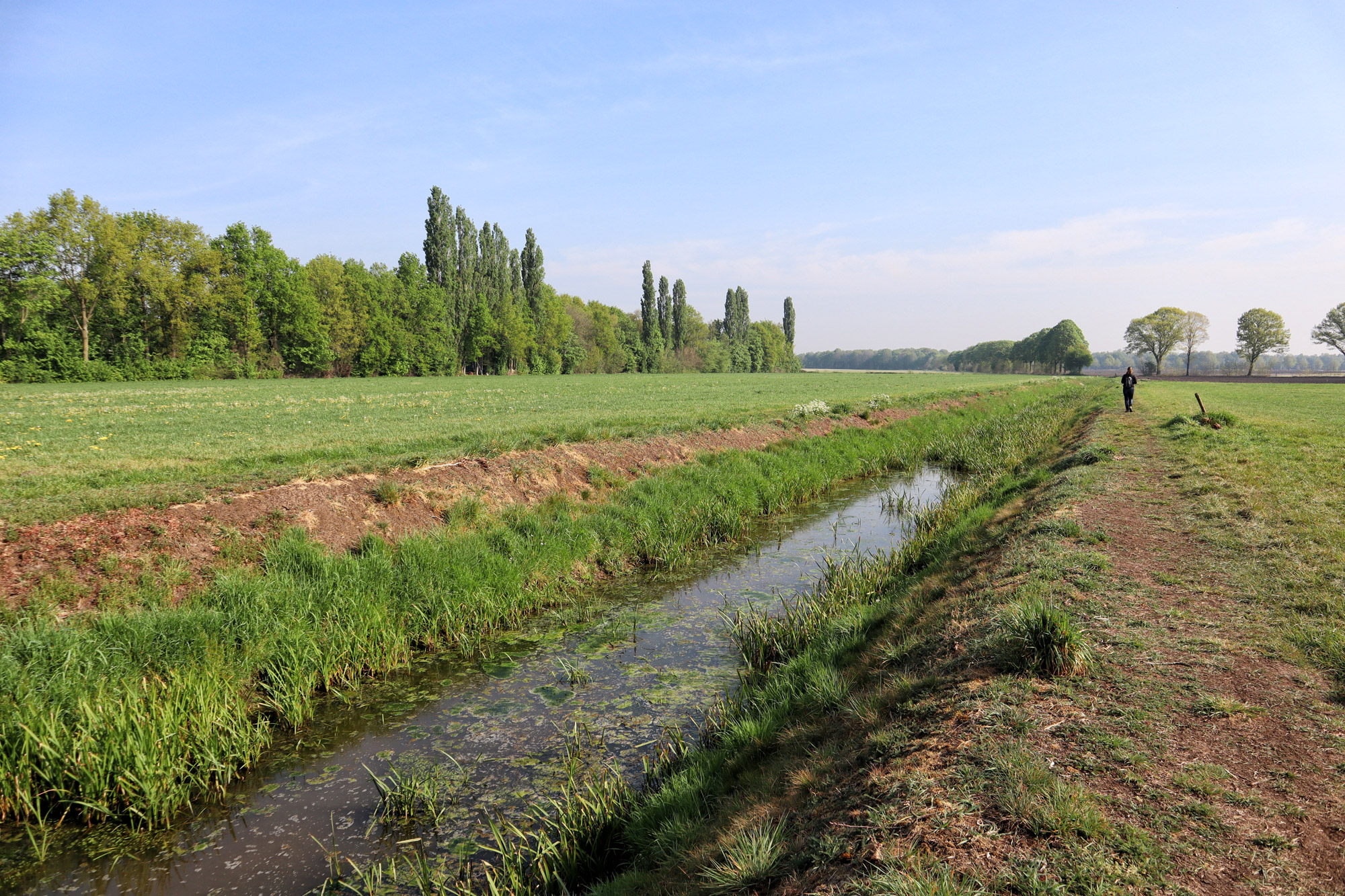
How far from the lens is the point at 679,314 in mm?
116562

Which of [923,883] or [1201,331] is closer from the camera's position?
[923,883]

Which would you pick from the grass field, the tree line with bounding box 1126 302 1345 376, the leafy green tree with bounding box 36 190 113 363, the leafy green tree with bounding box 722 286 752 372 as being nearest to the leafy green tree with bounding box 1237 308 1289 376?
the tree line with bounding box 1126 302 1345 376

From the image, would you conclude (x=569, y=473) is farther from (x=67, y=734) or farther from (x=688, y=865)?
(x=688, y=865)

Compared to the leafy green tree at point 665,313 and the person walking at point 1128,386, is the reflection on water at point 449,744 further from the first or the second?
the leafy green tree at point 665,313

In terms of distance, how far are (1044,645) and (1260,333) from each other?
5738 inches

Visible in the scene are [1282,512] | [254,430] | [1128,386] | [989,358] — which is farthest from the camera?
[989,358]

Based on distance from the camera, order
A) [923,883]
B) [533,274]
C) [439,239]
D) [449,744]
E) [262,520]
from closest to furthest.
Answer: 1. [923,883]
2. [449,744]
3. [262,520]
4. [439,239]
5. [533,274]

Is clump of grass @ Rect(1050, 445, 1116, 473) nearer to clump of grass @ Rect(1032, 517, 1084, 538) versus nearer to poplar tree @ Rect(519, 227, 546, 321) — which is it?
clump of grass @ Rect(1032, 517, 1084, 538)

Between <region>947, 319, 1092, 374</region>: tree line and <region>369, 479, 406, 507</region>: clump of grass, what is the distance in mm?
156712

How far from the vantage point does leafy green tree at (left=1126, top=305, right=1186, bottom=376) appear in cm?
12500

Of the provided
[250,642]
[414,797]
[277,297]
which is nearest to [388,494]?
[250,642]

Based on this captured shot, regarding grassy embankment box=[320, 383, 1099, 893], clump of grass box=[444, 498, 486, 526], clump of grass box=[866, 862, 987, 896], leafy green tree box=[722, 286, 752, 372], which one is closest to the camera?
clump of grass box=[866, 862, 987, 896]

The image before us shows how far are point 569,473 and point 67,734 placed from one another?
9.48 meters

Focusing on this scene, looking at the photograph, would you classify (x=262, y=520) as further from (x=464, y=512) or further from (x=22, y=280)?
(x=22, y=280)
